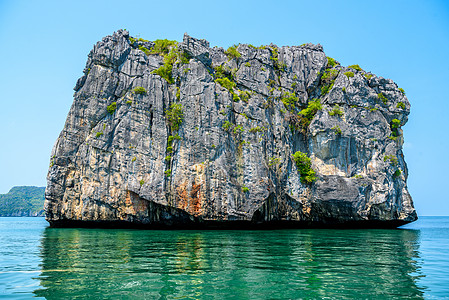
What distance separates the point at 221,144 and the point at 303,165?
10730 mm

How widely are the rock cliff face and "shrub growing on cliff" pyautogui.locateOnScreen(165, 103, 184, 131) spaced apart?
0.44 feet

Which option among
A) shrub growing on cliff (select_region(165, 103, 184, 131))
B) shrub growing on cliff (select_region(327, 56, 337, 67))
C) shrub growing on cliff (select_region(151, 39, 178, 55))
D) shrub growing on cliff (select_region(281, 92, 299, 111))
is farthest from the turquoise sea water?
shrub growing on cliff (select_region(327, 56, 337, 67))

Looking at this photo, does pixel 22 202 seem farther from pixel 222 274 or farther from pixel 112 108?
pixel 222 274

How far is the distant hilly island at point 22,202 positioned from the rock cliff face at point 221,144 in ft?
423

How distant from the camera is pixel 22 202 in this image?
15138 centimetres

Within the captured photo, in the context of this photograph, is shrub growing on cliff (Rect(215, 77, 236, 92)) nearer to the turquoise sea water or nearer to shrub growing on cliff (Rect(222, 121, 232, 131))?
shrub growing on cliff (Rect(222, 121, 232, 131))

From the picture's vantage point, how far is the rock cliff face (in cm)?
3191

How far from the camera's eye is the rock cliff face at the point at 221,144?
31.9 meters

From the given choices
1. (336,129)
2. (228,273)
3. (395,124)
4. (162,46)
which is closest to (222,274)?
(228,273)

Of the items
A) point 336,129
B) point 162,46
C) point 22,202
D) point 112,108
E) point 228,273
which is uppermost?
point 162,46

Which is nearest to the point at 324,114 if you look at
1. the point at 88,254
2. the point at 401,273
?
the point at 401,273

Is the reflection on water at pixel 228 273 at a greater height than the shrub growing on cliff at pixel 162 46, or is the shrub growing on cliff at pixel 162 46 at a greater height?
the shrub growing on cliff at pixel 162 46

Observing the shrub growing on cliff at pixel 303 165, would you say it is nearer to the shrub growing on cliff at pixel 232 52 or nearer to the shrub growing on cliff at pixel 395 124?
the shrub growing on cliff at pixel 395 124

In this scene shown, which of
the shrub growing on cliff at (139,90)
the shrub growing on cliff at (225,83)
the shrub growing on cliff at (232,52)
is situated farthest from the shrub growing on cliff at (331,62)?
the shrub growing on cliff at (139,90)
